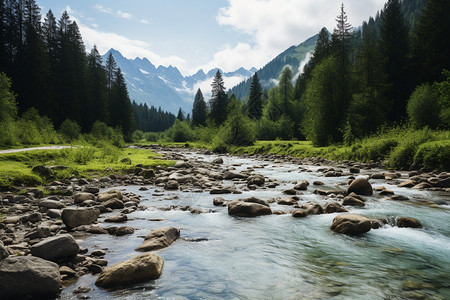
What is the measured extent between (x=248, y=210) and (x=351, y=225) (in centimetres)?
316

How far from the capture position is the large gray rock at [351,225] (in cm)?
693

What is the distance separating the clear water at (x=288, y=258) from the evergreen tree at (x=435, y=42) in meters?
42.2

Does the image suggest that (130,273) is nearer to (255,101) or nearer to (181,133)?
(255,101)

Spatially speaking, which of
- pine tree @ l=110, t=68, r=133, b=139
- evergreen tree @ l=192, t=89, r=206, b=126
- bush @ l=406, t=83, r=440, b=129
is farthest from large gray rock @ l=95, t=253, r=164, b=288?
evergreen tree @ l=192, t=89, r=206, b=126

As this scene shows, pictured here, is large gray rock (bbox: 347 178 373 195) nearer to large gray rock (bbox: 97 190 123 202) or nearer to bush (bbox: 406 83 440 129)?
large gray rock (bbox: 97 190 123 202)

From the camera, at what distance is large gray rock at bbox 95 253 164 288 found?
4323 mm

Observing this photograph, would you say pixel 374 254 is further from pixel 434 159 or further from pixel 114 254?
pixel 434 159

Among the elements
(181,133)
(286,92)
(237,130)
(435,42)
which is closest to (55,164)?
(237,130)

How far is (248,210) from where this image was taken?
8844 mm

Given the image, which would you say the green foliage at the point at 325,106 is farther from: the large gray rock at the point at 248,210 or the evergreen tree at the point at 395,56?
the large gray rock at the point at 248,210

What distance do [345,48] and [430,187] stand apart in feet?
106

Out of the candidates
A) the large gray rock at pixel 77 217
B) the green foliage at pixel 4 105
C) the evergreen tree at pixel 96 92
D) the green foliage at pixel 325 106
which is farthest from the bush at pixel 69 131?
the green foliage at pixel 325 106

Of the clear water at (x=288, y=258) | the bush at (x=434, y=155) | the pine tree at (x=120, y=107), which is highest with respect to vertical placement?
the pine tree at (x=120, y=107)

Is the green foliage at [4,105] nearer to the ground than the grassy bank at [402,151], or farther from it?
farther from it
